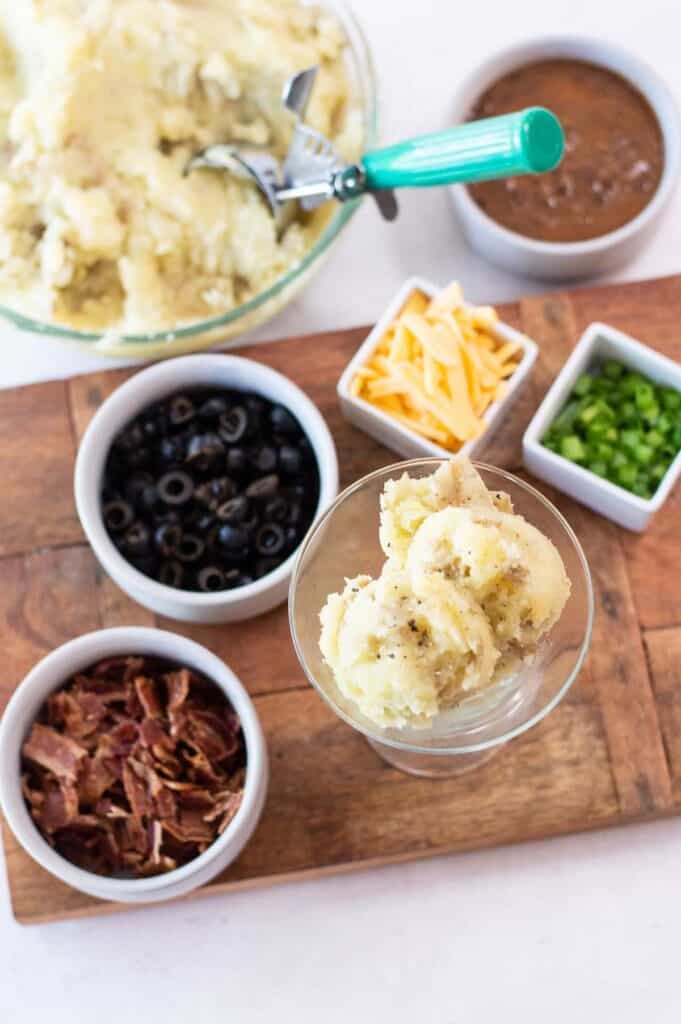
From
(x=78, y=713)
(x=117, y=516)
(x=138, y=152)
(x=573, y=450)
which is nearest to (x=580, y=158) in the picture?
(x=573, y=450)

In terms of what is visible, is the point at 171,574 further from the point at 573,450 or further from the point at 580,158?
the point at 580,158

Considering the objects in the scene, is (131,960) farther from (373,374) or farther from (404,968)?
(373,374)

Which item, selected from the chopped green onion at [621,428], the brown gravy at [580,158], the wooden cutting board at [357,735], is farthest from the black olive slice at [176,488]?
the brown gravy at [580,158]

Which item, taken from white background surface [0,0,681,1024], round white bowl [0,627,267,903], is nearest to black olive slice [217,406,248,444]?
round white bowl [0,627,267,903]

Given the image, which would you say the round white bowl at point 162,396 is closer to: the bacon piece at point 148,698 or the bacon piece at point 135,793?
the bacon piece at point 148,698

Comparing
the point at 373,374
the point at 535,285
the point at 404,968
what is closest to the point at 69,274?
the point at 373,374

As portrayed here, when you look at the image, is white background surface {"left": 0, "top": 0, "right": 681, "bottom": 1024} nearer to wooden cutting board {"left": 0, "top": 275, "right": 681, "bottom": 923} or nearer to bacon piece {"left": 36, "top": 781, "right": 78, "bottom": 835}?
wooden cutting board {"left": 0, "top": 275, "right": 681, "bottom": 923}
